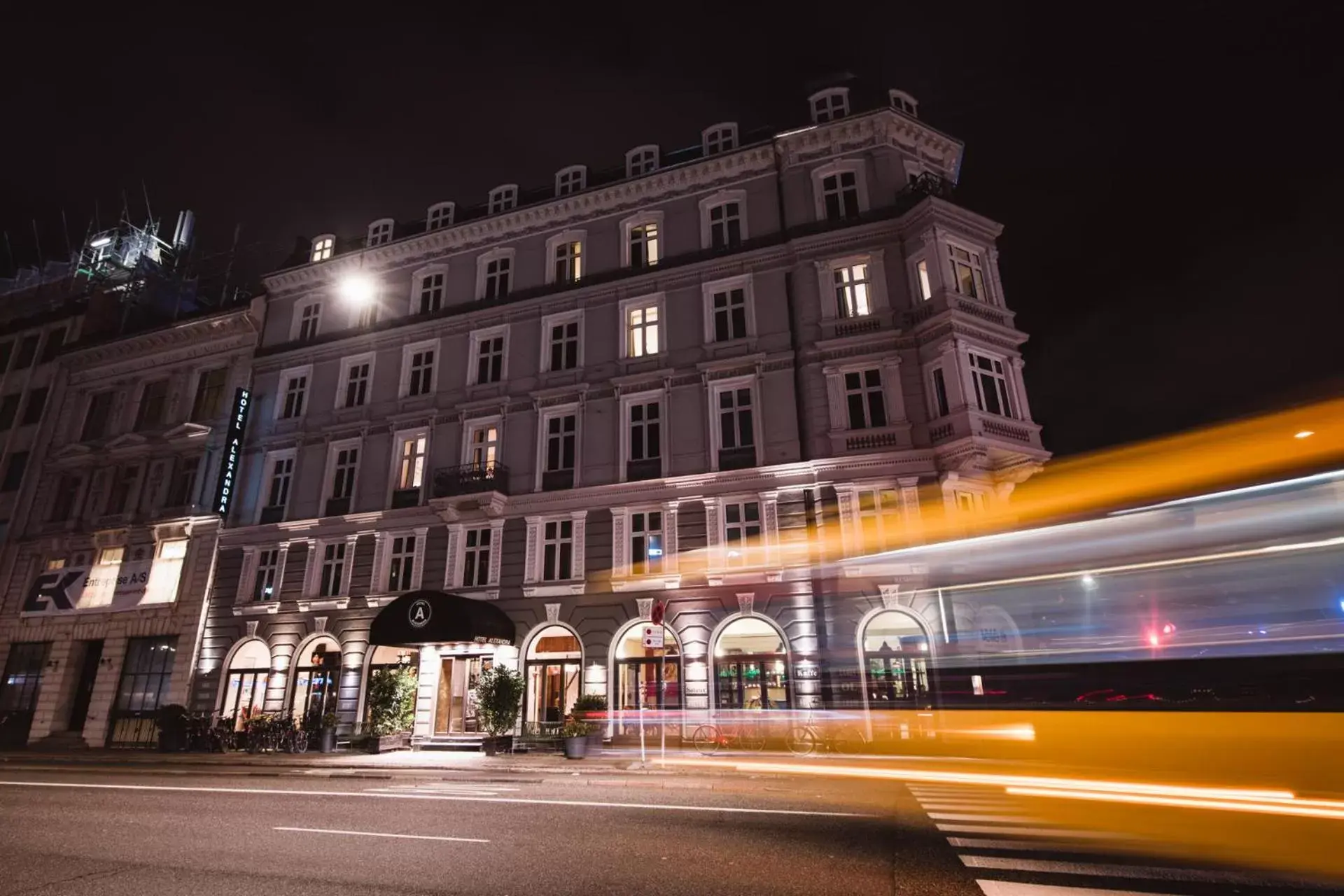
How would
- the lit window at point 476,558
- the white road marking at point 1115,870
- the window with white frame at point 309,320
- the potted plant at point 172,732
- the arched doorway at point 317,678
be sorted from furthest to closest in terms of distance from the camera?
the window with white frame at point 309,320 < the arched doorway at point 317,678 < the lit window at point 476,558 < the potted plant at point 172,732 < the white road marking at point 1115,870

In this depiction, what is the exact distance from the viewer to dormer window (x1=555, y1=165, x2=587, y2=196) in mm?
28422

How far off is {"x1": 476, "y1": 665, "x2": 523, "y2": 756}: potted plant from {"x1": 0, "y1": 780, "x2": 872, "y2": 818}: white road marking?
7.57m

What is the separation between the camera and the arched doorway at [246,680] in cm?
2517

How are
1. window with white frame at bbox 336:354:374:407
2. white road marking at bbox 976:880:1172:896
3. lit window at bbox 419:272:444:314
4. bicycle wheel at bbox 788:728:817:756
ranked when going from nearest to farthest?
white road marking at bbox 976:880:1172:896, bicycle wheel at bbox 788:728:817:756, window with white frame at bbox 336:354:374:407, lit window at bbox 419:272:444:314

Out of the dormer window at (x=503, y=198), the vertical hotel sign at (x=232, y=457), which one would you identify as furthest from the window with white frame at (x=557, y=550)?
the dormer window at (x=503, y=198)

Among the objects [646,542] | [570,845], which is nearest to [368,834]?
[570,845]

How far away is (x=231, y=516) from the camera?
28.0m

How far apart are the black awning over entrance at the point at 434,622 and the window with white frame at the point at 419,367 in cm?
993

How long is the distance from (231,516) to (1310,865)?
33515 mm

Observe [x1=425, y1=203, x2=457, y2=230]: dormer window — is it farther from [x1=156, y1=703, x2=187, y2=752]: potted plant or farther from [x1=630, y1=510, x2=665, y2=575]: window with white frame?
[x1=156, y1=703, x2=187, y2=752]: potted plant

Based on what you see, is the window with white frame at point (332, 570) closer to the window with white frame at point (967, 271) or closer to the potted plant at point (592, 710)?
the potted plant at point (592, 710)

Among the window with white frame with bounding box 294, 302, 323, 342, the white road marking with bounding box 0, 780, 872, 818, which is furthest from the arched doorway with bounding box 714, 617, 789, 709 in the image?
the window with white frame with bounding box 294, 302, 323, 342

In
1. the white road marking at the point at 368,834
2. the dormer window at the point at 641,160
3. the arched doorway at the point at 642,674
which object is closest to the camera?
the white road marking at the point at 368,834

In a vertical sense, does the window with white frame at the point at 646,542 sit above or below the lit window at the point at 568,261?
below
